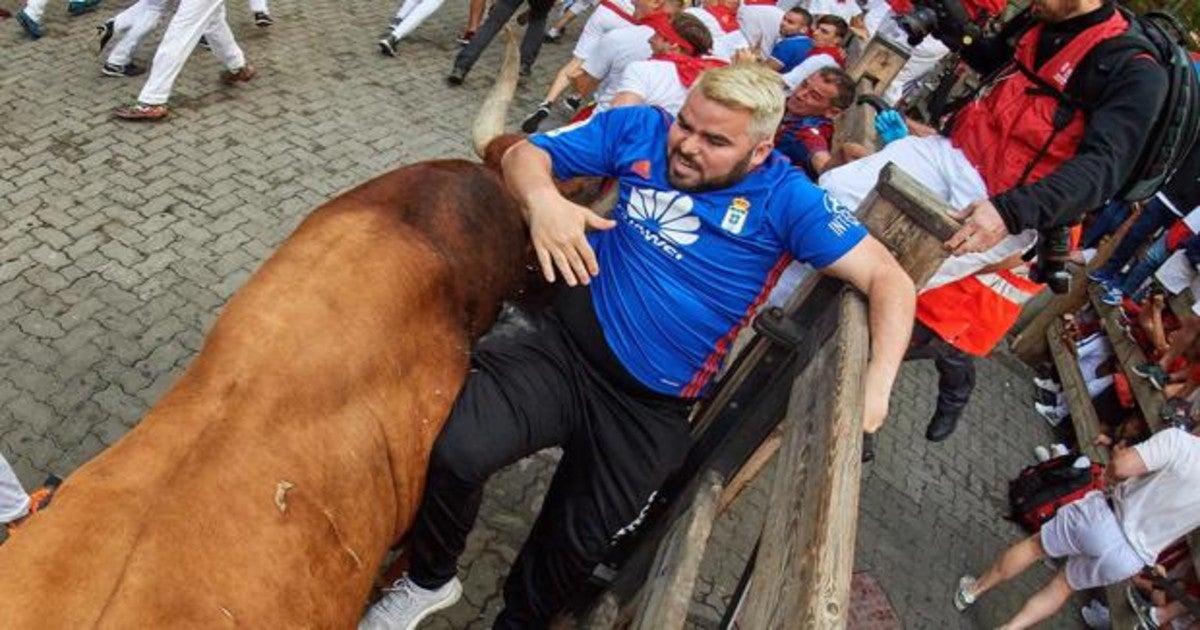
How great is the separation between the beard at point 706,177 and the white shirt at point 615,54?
3.39 metres

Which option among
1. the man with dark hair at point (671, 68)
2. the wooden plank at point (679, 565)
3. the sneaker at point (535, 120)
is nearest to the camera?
the wooden plank at point (679, 565)

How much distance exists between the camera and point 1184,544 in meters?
5.52

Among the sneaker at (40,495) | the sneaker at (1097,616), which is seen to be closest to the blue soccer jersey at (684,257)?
the sneaker at (40,495)

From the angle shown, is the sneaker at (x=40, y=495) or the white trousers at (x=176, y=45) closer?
the sneaker at (x=40, y=495)

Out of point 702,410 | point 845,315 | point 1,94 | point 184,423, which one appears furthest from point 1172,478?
point 1,94

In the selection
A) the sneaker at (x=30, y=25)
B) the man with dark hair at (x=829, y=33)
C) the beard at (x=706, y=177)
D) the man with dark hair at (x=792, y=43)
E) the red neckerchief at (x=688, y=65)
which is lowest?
the sneaker at (x=30, y=25)

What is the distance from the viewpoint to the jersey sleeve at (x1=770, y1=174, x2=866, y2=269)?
2.59 metres

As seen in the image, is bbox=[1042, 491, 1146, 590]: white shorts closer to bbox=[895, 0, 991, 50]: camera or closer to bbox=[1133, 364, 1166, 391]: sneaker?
bbox=[1133, 364, 1166, 391]: sneaker

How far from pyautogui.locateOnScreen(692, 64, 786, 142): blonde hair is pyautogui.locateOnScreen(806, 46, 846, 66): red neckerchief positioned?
383 cm

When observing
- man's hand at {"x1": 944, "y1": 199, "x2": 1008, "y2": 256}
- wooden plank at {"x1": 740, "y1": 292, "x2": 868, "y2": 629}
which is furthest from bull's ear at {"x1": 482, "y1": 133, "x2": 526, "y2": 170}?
man's hand at {"x1": 944, "y1": 199, "x2": 1008, "y2": 256}

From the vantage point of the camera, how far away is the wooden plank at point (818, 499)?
1.58 metres

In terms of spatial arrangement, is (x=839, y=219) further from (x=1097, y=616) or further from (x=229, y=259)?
(x=1097, y=616)

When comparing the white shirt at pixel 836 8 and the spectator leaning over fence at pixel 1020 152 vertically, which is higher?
the spectator leaning over fence at pixel 1020 152

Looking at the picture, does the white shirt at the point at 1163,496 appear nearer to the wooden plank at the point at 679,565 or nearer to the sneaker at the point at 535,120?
the wooden plank at the point at 679,565
